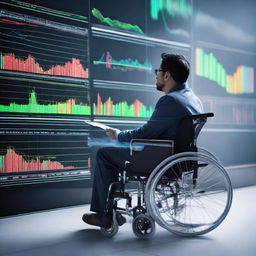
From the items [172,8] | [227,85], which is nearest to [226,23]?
[227,85]

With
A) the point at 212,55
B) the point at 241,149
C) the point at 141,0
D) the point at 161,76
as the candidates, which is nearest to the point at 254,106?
the point at 241,149

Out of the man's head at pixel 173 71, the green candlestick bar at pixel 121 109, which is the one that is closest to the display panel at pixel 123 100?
the green candlestick bar at pixel 121 109

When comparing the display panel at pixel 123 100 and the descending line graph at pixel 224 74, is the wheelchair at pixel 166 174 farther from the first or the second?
the descending line graph at pixel 224 74

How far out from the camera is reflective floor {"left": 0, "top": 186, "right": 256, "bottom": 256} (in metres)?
2.53

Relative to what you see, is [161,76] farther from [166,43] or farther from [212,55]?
[212,55]

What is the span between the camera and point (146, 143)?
8.98ft

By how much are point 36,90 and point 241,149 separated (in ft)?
9.21

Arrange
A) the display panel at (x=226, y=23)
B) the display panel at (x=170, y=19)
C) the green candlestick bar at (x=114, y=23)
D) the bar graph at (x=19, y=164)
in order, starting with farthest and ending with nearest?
the display panel at (x=226, y=23) → the display panel at (x=170, y=19) → the green candlestick bar at (x=114, y=23) → the bar graph at (x=19, y=164)

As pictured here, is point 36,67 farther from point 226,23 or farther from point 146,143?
point 226,23

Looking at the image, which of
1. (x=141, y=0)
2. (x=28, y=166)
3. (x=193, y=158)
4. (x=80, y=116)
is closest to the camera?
(x=193, y=158)

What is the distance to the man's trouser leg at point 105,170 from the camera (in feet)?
9.29

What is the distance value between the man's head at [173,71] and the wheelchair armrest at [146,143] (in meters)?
0.46

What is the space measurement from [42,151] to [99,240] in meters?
1.16

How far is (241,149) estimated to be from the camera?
18.1ft
